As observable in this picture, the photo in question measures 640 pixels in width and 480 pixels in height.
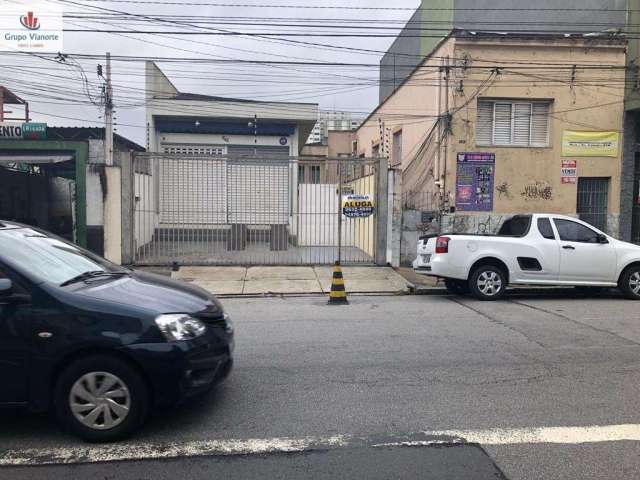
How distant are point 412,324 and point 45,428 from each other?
5.34 meters

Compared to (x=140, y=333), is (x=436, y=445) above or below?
below

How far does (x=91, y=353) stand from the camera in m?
4.16

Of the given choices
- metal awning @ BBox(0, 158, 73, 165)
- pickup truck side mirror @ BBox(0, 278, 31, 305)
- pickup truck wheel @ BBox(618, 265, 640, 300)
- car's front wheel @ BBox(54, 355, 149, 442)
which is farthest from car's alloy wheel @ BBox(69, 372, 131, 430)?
metal awning @ BBox(0, 158, 73, 165)

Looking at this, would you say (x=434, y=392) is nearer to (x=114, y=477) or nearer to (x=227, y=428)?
(x=227, y=428)

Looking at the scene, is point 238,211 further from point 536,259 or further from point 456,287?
point 536,259

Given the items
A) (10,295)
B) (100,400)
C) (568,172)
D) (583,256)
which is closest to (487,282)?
(583,256)

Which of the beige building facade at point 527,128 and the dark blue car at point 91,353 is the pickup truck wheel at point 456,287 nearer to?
the beige building facade at point 527,128

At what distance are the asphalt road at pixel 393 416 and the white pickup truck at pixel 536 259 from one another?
294cm

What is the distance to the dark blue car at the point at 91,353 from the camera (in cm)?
407

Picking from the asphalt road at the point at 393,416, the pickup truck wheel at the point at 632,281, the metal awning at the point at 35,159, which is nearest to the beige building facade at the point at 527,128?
the pickup truck wheel at the point at 632,281

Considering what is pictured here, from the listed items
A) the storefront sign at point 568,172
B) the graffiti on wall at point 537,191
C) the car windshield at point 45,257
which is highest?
the storefront sign at point 568,172

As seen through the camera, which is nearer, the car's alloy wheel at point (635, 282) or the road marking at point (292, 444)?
the road marking at point (292, 444)

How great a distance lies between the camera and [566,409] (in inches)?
191

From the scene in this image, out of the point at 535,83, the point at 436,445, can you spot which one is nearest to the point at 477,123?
the point at 535,83
